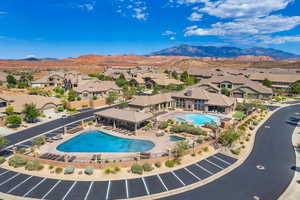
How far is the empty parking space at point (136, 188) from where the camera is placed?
55.7 ft

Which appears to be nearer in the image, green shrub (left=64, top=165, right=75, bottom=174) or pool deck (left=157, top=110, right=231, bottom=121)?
green shrub (left=64, top=165, right=75, bottom=174)

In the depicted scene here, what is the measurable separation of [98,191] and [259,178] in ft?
54.9

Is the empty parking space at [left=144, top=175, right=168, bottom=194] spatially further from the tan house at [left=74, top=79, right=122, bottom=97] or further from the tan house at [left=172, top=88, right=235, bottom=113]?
the tan house at [left=74, top=79, right=122, bottom=97]

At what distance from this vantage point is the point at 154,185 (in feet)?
60.0

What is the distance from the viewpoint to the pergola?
32.8 metres

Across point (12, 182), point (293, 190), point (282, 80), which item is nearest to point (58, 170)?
point (12, 182)

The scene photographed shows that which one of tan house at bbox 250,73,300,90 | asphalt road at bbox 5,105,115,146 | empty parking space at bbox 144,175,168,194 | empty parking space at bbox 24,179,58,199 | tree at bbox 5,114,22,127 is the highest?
tan house at bbox 250,73,300,90

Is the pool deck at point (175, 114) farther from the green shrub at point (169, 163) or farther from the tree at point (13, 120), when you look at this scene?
the tree at point (13, 120)

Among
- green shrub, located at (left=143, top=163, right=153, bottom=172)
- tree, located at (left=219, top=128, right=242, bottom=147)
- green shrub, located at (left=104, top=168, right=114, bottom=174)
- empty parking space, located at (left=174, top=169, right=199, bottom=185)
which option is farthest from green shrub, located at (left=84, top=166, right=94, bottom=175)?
tree, located at (left=219, top=128, right=242, bottom=147)

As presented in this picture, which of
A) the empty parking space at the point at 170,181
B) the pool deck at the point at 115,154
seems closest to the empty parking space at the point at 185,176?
the empty parking space at the point at 170,181

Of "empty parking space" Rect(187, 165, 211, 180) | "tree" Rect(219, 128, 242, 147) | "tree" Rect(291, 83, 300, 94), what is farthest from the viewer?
"tree" Rect(291, 83, 300, 94)

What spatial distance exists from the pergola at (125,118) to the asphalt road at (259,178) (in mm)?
17031

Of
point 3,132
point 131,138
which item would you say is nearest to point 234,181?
point 131,138

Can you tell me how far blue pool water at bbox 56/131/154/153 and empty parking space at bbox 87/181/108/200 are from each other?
823 centimetres
